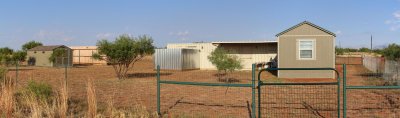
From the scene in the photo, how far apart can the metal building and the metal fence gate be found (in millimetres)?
17811

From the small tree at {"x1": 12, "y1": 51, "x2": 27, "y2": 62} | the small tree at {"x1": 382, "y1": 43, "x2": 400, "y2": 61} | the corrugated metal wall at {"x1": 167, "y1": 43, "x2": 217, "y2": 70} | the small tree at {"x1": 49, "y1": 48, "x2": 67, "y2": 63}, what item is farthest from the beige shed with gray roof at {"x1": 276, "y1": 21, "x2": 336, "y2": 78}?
the small tree at {"x1": 12, "y1": 51, "x2": 27, "y2": 62}

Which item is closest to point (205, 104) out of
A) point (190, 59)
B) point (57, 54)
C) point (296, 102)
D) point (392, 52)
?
point (296, 102)

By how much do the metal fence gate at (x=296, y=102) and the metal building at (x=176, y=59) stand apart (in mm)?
17811

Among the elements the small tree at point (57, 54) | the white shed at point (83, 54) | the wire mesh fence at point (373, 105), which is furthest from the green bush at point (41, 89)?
the white shed at point (83, 54)

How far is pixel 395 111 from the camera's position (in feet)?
32.5

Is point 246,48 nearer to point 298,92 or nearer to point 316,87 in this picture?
point 316,87

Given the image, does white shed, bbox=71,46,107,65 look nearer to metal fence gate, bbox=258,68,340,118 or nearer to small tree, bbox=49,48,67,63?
small tree, bbox=49,48,67,63

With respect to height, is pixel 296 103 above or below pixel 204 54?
below

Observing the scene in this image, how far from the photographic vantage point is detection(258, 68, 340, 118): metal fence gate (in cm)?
815

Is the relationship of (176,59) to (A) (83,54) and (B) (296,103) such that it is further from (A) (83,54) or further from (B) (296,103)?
(B) (296,103)

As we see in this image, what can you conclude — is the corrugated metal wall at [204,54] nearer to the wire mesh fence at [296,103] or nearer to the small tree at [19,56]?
the wire mesh fence at [296,103]

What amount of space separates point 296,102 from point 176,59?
21.7m

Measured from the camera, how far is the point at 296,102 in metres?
11.6

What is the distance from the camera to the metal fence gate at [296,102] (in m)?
8.15
